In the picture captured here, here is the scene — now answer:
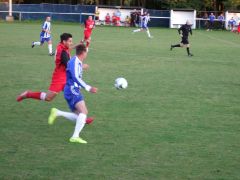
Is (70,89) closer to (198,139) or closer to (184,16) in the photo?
(198,139)

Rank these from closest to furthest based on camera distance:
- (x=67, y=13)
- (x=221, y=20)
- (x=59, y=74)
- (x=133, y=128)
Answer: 1. (x=133, y=128)
2. (x=59, y=74)
3. (x=221, y=20)
4. (x=67, y=13)

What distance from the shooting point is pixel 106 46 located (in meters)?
28.3

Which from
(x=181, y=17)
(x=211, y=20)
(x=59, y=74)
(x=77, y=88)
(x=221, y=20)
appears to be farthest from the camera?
(x=181, y=17)

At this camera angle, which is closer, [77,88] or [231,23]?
[77,88]

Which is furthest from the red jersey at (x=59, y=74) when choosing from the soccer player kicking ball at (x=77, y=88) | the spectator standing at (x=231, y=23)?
the spectator standing at (x=231, y=23)

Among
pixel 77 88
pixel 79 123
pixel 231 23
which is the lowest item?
pixel 79 123

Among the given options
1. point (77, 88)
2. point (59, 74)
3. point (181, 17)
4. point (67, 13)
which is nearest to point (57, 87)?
point (59, 74)

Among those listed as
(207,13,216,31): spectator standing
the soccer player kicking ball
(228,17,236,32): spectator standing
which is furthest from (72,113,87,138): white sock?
(228,17,236,32): spectator standing

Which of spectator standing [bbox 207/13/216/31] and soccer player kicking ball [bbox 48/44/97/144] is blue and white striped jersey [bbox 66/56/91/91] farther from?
spectator standing [bbox 207/13/216/31]

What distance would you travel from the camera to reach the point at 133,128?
378 inches

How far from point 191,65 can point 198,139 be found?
11956 millimetres

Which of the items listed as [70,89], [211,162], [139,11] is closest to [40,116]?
[70,89]

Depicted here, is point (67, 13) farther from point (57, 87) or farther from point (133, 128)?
point (133, 128)

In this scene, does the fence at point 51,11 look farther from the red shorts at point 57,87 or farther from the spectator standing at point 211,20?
the red shorts at point 57,87
